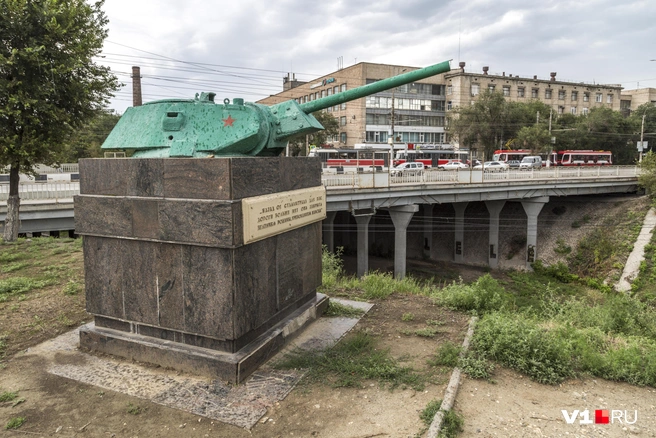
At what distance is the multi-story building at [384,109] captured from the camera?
5141cm

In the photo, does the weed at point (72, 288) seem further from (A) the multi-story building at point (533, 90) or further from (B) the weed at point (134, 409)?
(A) the multi-story building at point (533, 90)

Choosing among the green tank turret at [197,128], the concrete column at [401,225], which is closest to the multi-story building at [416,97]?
the concrete column at [401,225]

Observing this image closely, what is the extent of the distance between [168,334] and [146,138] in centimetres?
224

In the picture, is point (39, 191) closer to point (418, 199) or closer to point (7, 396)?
point (7, 396)

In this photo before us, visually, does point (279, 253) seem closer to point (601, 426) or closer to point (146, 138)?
point (146, 138)

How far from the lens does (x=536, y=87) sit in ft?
199

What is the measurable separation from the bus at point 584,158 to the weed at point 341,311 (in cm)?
4362

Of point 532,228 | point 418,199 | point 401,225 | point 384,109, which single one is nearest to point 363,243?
point 401,225

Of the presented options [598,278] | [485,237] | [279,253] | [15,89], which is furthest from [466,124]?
[279,253]

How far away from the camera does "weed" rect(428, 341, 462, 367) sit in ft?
16.2

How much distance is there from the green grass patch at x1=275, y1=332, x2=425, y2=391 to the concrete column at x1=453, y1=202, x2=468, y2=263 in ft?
84.0

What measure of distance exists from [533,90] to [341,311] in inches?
Result: 2472

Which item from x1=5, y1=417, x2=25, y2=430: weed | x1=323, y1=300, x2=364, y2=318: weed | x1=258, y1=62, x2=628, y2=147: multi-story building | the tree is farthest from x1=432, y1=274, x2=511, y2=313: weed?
x1=258, y1=62, x2=628, y2=147: multi-story building

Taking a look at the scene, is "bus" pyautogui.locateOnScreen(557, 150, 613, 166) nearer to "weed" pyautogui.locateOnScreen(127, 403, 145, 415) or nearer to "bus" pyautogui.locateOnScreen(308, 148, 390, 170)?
"bus" pyautogui.locateOnScreen(308, 148, 390, 170)
